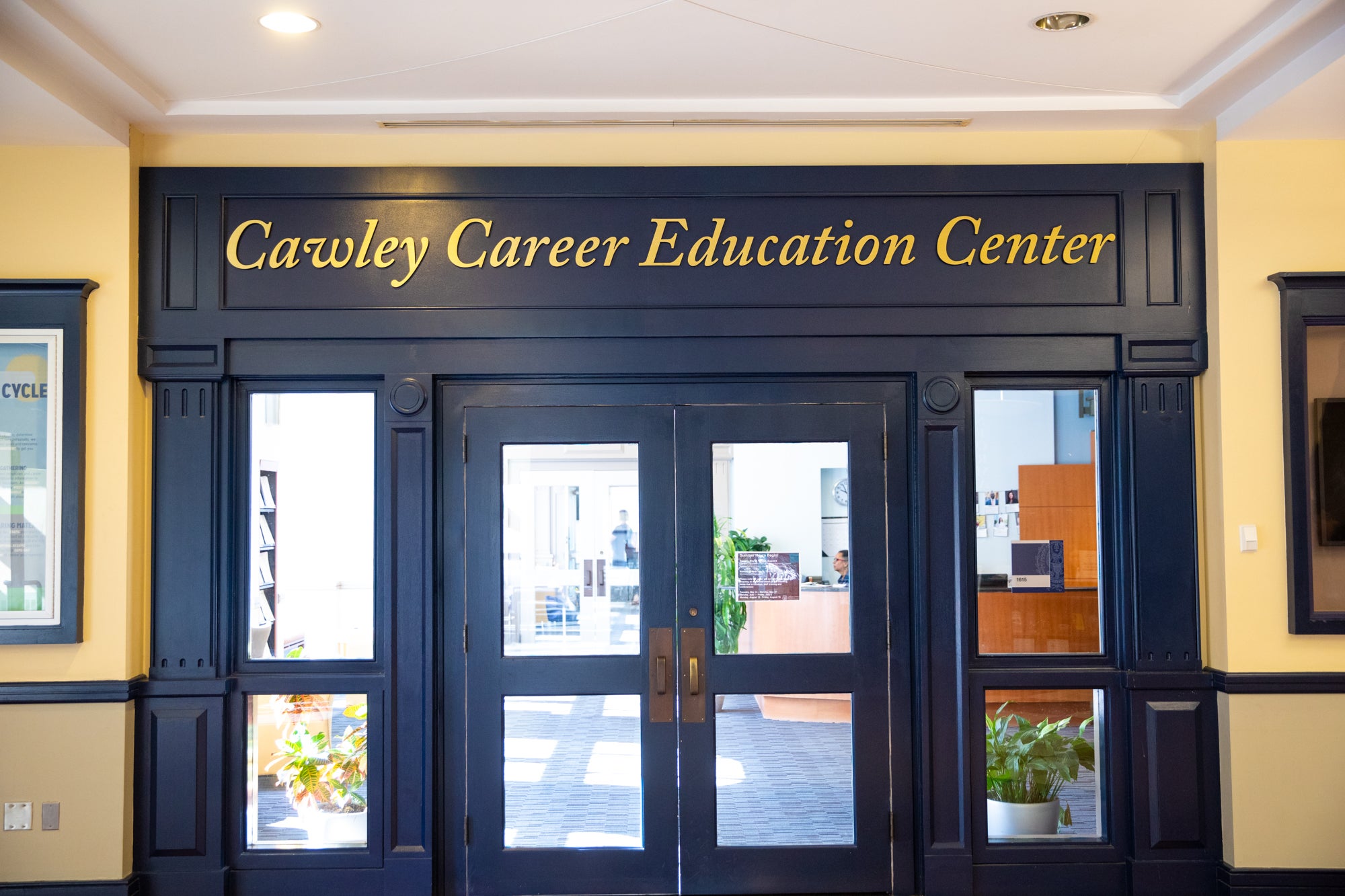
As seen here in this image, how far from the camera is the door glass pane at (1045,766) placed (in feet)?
13.3

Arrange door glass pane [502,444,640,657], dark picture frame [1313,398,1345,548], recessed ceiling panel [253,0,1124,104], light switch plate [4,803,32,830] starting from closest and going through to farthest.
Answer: recessed ceiling panel [253,0,1124,104] < light switch plate [4,803,32,830] < dark picture frame [1313,398,1345,548] < door glass pane [502,444,640,657]

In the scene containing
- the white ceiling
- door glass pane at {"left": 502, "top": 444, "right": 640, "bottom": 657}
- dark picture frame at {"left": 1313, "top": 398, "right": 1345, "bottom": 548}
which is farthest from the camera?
door glass pane at {"left": 502, "top": 444, "right": 640, "bottom": 657}

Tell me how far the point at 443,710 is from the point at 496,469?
3.31ft

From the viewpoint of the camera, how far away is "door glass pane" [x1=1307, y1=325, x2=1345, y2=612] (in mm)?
3871

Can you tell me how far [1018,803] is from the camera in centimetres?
407

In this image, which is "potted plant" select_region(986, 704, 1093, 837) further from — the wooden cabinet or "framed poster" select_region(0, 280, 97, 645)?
"framed poster" select_region(0, 280, 97, 645)

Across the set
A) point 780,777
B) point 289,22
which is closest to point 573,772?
point 780,777

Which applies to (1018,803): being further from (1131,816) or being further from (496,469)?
(496,469)

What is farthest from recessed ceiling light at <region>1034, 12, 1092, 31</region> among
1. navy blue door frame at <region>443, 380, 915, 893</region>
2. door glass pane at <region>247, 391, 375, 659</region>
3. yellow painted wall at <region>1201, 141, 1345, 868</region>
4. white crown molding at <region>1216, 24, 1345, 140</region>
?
door glass pane at <region>247, 391, 375, 659</region>

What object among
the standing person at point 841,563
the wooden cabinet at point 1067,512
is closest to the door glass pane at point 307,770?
the standing person at point 841,563

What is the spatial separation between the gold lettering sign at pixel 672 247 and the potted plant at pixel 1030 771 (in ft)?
6.25

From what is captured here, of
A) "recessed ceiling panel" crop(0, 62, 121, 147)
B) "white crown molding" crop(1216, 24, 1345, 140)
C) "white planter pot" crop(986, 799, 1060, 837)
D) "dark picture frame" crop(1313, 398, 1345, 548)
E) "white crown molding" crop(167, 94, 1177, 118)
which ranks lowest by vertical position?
"white planter pot" crop(986, 799, 1060, 837)

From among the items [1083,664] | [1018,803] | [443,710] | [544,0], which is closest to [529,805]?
[443,710]

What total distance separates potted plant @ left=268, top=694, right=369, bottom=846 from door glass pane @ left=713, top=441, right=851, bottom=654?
A: 1.63m
